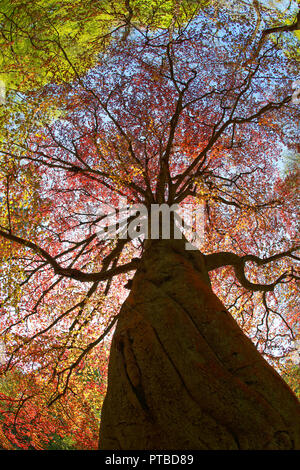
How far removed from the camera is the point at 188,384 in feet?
9.01

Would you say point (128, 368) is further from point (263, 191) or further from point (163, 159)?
point (263, 191)

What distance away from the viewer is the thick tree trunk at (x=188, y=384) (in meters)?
2.48

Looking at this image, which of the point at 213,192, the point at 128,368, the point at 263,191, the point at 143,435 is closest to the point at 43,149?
the point at 213,192

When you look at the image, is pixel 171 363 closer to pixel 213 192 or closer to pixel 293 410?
pixel 293 410

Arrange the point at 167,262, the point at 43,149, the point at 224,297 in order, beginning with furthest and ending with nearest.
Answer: the point at 224,297, the point at 43,149, the point at 167,262

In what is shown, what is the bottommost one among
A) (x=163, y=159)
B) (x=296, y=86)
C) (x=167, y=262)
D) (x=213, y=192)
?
(x=167, y=262)

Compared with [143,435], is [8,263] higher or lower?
higher

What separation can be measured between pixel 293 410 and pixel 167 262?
218 centimetres

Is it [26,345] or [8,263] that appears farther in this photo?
[26,345]

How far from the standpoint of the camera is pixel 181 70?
27.0ft

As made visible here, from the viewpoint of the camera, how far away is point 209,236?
8188mm

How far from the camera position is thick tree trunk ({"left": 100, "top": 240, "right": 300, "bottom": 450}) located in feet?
8.14

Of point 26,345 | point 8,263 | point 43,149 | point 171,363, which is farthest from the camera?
point 43,149

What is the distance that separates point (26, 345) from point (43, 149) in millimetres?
4426
